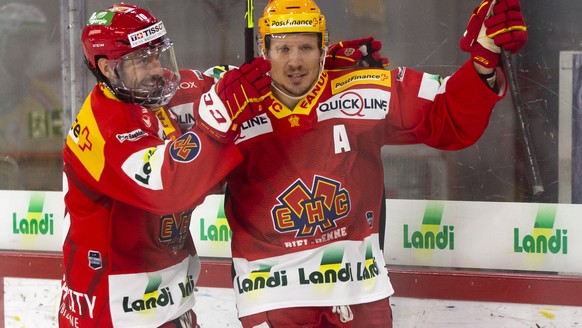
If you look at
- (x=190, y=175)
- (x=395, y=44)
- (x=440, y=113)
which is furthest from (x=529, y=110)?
(x=190, y=175)

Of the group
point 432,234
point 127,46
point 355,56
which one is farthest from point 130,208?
point 432,234

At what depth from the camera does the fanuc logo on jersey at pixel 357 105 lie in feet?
8.68

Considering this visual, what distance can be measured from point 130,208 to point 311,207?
0.52 m

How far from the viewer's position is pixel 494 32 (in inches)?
91.9

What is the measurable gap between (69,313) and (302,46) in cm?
106

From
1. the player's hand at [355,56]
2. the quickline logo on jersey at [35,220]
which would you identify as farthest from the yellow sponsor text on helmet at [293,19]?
the quickline logo on jersey at [35,220]

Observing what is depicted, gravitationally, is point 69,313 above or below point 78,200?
below

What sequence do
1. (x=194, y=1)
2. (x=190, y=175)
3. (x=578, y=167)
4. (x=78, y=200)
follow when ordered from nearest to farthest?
(x=190, y=175) < (x=78, y=200) < (x=578, y=167) < (x=194, y=1)

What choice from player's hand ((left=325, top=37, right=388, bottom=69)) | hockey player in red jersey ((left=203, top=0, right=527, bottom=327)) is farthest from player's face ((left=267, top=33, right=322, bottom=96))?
player's hand ((left=325, top=37, right=388, bottom=69))

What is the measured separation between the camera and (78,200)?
2600 millimetres

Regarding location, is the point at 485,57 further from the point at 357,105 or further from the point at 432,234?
the point at 432,234

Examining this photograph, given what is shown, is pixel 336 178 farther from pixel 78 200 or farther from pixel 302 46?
pixel 78 200

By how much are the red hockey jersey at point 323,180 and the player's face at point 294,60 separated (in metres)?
0.06

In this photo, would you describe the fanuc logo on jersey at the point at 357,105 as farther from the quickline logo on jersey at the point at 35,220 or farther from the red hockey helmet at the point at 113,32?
the quickline logo on jersey at the point at 35,220
